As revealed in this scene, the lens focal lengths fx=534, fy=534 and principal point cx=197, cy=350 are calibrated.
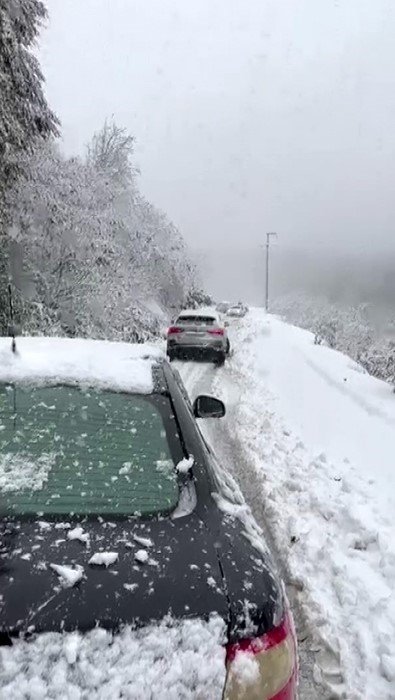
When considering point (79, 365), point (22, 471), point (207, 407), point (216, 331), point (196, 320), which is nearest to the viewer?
point (22, 471)

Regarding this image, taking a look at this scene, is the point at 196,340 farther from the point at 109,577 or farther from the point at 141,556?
the point at 109,577

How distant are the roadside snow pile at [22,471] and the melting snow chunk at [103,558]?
1.60 feet

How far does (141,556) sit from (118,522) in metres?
0.24

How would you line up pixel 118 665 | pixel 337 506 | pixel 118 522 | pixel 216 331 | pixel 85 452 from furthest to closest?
1. pixel 216 331
2. pixel 337 506
3. pixel 85 452
4. pixel 118 522
5. pixel 118 665

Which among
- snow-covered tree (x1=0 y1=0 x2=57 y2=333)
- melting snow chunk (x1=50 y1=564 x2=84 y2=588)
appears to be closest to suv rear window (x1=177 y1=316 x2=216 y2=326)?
snow-covered tree (x1=0 y1=0 x2=57 y2=333)

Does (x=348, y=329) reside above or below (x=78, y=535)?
below

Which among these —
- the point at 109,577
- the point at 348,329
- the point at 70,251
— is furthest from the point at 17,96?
the point at 348,329

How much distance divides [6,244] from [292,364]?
885 cm

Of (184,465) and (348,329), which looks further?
(348,329)

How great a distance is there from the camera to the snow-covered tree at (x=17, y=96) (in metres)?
10.5

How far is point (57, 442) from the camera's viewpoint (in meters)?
2.32

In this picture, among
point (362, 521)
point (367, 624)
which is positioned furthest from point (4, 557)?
point (362, 521)

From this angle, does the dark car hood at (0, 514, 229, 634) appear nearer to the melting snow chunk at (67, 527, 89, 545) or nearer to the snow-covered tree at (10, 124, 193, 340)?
the melting snow chunk at (67, 527, 89, 545)

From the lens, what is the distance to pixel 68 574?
5.30ft
